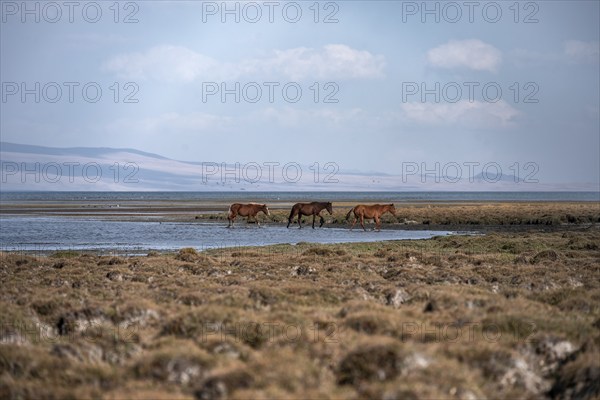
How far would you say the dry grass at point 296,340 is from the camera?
9125 millimetres

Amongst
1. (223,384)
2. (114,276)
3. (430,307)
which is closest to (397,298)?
(430,307)

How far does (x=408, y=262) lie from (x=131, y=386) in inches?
708

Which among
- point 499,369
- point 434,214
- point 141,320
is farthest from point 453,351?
point 434,214

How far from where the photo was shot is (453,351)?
1023 centimetres

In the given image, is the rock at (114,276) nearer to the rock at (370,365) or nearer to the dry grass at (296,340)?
the dry grass at (296,340)

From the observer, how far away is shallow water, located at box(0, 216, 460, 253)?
38125 millimetres

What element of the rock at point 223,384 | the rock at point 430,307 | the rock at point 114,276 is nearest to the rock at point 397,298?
the rock at point 430,307

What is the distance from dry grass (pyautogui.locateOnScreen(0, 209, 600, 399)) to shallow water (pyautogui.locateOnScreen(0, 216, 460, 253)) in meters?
19.1

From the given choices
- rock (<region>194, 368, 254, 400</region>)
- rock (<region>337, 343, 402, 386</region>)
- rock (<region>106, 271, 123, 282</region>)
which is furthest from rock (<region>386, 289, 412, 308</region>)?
rock (<region>106, 271, 123, 282</region>)

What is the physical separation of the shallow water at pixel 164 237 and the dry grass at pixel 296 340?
62.7ft

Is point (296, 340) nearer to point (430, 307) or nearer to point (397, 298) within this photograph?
point (430, 307)

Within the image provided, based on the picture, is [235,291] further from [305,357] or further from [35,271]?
[35,271]

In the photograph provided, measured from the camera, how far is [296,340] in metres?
10.9

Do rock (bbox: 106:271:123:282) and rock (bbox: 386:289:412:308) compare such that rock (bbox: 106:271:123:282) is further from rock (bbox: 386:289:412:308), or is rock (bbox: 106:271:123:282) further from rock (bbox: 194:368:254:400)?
rock (bbox: 194:368:254:400)
